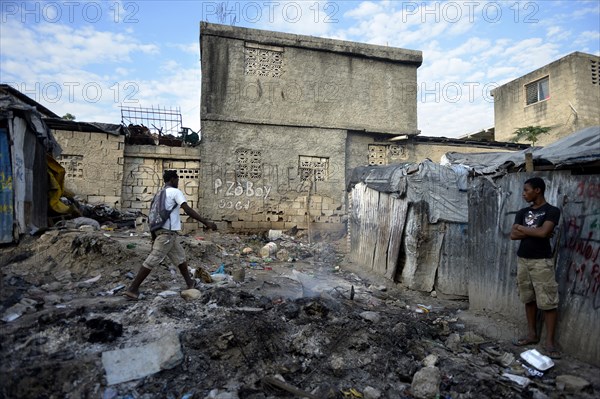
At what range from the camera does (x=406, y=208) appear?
595 cm

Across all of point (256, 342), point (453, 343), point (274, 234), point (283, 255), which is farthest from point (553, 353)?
point (274, 234)

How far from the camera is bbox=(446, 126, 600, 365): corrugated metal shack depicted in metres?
3.21

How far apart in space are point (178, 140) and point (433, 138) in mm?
8322

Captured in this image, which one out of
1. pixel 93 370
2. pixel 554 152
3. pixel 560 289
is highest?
pixel 554 152

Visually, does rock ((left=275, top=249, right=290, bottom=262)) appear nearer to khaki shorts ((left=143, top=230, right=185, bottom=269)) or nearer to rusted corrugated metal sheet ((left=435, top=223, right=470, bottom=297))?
rusted corrugated metal sheet ((left=435, top=223, right=470, bottom=297))

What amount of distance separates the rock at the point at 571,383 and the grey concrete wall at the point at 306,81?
9.32m

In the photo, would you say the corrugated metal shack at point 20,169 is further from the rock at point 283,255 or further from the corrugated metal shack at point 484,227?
the corrugated metal shack at point 484,227

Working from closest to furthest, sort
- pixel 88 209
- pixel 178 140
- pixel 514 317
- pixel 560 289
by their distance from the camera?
1. pixel 560 289
2. pixel 514 317
3. pixel 88 209
4. pixel 178 140

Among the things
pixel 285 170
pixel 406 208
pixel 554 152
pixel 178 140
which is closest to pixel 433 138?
pixel 285 170

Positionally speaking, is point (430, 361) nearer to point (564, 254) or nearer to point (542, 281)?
point (542, 281)

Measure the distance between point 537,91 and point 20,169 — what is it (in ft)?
63.1

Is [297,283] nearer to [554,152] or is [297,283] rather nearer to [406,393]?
[406,393]

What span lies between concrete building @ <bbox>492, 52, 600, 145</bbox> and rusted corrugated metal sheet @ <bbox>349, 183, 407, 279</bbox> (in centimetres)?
1218

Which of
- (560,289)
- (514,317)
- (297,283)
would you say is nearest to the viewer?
(560,289)
